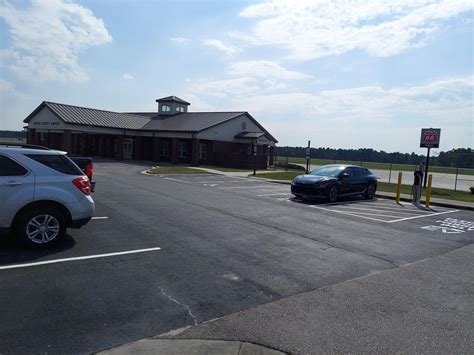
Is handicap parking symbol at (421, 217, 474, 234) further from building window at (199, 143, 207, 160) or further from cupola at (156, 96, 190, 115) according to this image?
cupola at (156, 96, 190, 115)

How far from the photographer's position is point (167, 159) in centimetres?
4278

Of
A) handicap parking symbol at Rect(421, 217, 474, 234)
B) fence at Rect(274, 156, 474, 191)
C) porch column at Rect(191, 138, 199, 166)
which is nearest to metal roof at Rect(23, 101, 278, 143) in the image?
porch column at Rect(191, 138, 199, 166)

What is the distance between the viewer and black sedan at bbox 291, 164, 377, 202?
52.1ft

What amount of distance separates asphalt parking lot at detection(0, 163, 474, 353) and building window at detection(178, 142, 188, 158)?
95.7 feet

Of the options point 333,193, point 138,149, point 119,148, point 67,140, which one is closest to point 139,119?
point 138,149

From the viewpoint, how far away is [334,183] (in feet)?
53.4

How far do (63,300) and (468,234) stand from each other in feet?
33.7

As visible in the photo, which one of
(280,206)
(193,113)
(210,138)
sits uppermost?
(193,113)

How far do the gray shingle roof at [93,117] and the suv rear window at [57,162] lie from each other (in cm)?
3127

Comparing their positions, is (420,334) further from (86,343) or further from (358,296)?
(86,343)

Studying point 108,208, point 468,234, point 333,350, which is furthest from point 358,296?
point 108,208

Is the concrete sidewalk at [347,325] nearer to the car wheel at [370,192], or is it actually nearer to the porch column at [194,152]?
the car wheel at [370,192]

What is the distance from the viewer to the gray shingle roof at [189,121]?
39.9 meters

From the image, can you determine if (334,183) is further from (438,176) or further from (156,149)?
(438,176)
